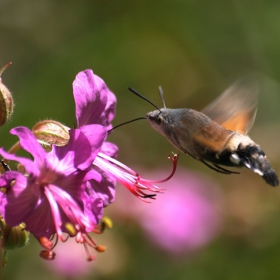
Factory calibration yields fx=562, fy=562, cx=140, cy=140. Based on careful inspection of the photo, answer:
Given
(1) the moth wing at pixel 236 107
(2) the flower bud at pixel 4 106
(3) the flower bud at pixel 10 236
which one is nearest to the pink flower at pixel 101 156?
(2) the flower bud at pixel 4 106

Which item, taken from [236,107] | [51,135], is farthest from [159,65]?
[51,135]

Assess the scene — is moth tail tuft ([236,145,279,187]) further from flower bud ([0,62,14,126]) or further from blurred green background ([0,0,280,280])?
blurred green background ([0,0,280,280])

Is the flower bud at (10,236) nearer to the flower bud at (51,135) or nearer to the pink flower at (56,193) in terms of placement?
the pink flower at (56,193)

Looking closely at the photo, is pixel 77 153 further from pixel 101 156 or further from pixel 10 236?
pixel 10 236

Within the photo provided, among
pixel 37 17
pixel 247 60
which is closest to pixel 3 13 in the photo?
pixel 37 17

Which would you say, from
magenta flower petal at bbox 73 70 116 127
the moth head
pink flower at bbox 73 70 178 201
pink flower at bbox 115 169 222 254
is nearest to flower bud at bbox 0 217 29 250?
pink flower at bbox 73 70 178 201

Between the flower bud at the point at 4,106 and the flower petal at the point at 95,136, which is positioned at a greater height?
the flower petal at the point at 95,136
